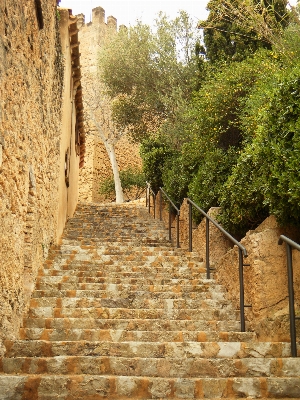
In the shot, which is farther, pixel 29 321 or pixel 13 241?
pixel 29 321

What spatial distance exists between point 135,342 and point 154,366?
431mm

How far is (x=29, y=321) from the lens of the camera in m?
5.03

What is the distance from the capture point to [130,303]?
18.4 ft

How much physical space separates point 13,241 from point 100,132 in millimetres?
16430

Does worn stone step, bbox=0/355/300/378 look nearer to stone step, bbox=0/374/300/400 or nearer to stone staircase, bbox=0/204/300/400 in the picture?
stone staircase, bbox=0/204/300/400

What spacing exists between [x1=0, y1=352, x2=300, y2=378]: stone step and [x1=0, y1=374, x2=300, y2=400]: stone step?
28cm

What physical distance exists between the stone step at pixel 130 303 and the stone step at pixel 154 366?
1.52 m

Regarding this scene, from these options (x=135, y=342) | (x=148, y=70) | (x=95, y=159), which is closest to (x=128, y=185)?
(x=95, y=159)

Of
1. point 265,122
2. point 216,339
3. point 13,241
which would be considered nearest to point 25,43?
point 13,241

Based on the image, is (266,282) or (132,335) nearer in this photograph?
(132,335)

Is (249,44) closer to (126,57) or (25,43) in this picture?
(126,57)

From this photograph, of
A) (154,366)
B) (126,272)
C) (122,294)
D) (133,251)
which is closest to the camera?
(154,366)

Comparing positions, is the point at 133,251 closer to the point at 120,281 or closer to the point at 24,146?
the point at 120,281

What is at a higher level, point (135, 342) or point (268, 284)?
point (268, 284)
